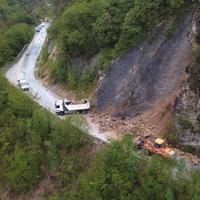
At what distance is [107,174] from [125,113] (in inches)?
376

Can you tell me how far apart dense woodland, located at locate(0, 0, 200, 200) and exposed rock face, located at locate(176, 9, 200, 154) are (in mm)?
3888

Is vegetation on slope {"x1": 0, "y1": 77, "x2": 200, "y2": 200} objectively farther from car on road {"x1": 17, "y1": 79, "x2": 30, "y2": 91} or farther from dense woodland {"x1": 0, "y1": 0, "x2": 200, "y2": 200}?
car on road {"x1": 17, "y1": 79, "x2": 30, "y2": 91}

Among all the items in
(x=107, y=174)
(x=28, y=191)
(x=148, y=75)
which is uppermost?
(x=148, y=75)

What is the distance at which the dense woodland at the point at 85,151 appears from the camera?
34.0 m

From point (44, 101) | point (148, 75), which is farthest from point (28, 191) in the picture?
point (148, 75)

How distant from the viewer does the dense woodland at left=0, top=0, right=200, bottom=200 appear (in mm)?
33969

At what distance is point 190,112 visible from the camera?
124 ft

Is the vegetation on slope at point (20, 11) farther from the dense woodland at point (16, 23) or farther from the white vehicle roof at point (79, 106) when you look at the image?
the white vehicle roof at point (79, 106)

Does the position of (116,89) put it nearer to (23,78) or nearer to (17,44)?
(23,78)

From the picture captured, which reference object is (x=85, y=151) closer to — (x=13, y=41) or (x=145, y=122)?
(x=145, y=122)

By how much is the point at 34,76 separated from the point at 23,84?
475 cm

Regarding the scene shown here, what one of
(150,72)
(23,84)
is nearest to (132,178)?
(150,72)

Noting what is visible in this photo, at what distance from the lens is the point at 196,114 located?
37.6 meters

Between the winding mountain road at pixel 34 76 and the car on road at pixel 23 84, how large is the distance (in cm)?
54
